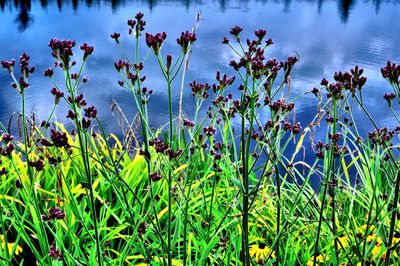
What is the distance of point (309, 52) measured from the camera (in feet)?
67.1

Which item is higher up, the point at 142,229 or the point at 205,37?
the point at 142,229

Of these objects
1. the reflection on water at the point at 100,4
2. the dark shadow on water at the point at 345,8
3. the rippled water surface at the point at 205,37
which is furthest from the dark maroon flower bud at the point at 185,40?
the dark shadow on water at the point at 345,8

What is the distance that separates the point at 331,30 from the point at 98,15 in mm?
11298

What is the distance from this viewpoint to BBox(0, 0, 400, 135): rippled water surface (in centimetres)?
1351

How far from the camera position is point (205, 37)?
72.1ft

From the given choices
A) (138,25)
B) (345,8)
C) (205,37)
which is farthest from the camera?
(345,8)

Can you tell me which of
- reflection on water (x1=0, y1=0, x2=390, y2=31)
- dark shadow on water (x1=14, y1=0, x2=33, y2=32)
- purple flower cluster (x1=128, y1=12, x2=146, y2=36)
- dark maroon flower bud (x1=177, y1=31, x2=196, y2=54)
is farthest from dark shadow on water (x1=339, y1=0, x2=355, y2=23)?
dark maroon flower bud (x1=177, y1=31, x2=196, y2=54)

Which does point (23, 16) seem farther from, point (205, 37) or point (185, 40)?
point (185, 40)

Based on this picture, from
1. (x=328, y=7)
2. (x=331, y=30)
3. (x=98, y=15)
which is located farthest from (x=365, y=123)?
(x=328, y=7)

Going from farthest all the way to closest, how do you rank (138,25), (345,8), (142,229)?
(345,8) → (138,25) → (142,229)

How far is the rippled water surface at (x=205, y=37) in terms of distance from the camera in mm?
13508

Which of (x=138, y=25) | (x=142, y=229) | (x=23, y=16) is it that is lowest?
(x=23, y=16)

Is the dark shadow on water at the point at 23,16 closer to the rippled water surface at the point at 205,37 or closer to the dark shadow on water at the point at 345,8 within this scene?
the rippled water surface at the point at 205,37

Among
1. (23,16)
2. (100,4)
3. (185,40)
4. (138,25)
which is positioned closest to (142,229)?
(185,40)
